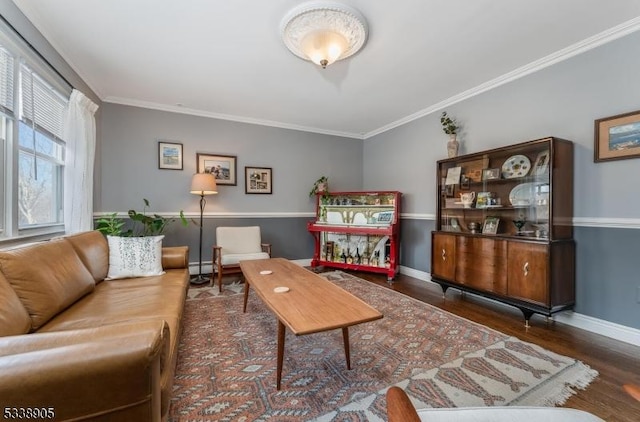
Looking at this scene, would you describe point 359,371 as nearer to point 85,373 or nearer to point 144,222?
point 85,373

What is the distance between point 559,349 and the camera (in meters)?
2.04

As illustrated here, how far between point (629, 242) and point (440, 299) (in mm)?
1620

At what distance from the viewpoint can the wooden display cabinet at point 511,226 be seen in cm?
235

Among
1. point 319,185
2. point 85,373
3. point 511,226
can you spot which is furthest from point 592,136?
point 85,373

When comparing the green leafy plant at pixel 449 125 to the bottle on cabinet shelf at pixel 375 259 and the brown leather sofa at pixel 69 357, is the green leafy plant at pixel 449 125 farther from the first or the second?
the brown leather sofa at pixel 69 357

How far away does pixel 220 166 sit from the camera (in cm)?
423

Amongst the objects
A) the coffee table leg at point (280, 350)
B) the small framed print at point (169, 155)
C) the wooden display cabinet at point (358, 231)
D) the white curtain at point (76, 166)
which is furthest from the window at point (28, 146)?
the wooden display cabinet at point (358, 231)

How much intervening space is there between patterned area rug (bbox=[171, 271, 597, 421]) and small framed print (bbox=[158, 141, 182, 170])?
233cm

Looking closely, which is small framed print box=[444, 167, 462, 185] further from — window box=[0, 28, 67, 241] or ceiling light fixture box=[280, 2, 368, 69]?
window box=[0, 28, 67, 241]

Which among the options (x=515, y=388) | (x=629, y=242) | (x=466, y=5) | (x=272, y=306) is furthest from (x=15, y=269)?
(x=629, y=242)

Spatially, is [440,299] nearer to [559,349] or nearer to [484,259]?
[484,259]

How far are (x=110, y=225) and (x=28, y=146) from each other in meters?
1.11

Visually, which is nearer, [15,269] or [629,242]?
[15,269]

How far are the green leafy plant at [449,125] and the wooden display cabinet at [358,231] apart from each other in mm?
1084
